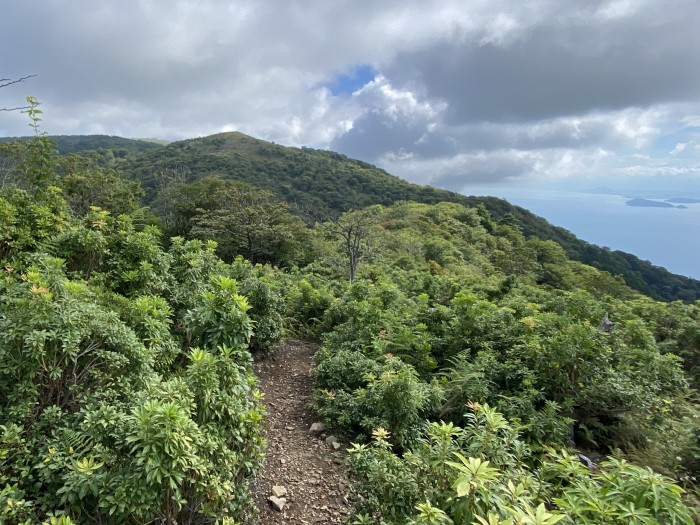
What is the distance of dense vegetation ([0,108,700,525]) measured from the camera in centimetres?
239

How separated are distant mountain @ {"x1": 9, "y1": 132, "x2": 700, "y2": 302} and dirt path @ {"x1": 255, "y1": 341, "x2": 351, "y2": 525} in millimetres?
59296

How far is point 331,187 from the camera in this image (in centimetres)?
8412

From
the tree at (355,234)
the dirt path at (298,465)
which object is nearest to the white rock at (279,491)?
the dirt path at (298,465)

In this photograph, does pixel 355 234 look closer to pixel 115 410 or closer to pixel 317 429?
pixel 317 429

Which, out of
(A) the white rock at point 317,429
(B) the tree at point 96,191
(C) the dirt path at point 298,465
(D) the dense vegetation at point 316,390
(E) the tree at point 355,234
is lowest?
(C) the dirt path at point 298,465

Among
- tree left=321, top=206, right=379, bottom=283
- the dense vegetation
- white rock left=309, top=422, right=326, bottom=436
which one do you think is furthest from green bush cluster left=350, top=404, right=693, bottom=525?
tree left=321, top=206, right=379, bottom=283

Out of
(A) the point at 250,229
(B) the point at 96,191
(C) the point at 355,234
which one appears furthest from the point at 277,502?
(B) the point at 96,191

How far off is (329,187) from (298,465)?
8170 centimetres

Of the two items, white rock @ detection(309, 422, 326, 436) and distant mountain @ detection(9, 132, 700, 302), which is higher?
distant mountain @ detection(9, 132, 700, 302)

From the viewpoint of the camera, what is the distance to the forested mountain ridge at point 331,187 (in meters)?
60.8

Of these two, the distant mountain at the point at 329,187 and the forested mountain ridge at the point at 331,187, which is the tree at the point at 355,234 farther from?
the forested mountain ridge at the point at 331,187

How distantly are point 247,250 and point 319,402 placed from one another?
22356 millimetres

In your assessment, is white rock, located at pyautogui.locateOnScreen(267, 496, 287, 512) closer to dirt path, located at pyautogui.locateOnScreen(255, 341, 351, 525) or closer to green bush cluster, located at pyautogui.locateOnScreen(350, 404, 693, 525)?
dirt path, located at pyautogui.locateOnScreen(255, 341, 351, 525)

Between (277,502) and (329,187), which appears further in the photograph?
(329,187)
